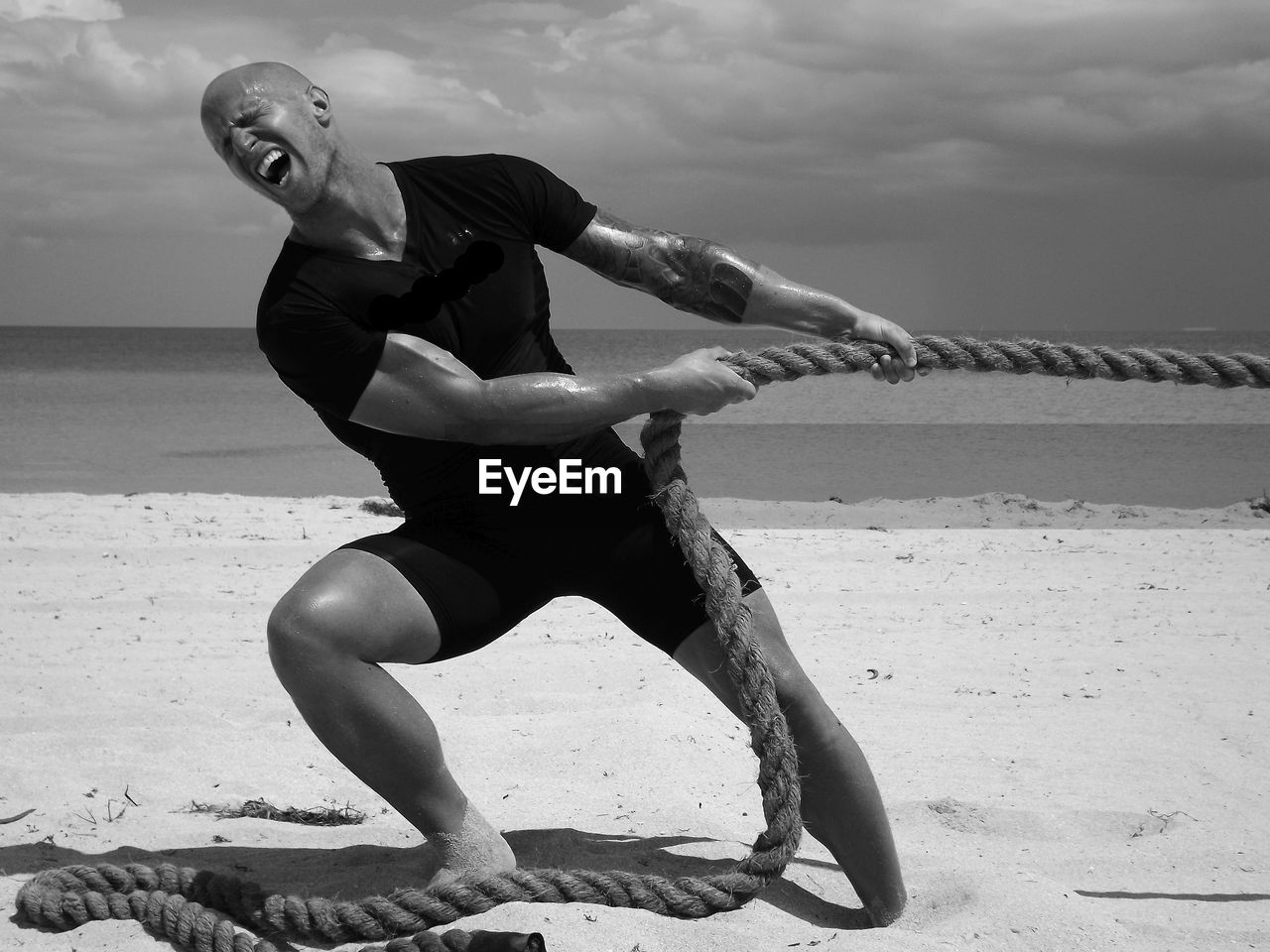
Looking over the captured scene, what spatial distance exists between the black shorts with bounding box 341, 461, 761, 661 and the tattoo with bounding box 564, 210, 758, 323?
433 mm

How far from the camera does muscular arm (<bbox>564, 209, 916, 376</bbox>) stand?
2559 millimetres

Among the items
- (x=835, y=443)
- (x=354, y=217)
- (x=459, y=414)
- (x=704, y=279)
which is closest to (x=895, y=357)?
(x=704, y=279)

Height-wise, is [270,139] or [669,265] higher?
[270,139]

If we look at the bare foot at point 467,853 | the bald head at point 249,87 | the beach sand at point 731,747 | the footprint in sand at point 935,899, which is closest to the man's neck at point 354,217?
the bald head at point 249,87

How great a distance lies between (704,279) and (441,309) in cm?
63

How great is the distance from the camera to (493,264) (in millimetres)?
2340

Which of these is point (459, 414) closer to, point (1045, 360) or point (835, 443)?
point (1045, 360)

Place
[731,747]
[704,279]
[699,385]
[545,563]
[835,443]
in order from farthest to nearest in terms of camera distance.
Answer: [835,443] → [731,747] → [704,279] → [545,563] → [699,385]

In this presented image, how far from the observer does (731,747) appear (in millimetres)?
3602

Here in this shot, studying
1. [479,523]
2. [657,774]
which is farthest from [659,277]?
[657,774]

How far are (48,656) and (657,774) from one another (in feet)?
8.19

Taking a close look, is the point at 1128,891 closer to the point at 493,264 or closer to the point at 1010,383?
the point at 493,264

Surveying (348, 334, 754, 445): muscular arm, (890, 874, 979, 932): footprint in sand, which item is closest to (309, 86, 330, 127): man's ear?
(348, 334, 754, 445): muscular arm

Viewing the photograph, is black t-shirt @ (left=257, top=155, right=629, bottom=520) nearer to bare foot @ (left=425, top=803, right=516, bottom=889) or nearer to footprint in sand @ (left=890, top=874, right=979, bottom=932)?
bare foot @ (left=425, top=803, right=516, bottom=889)
